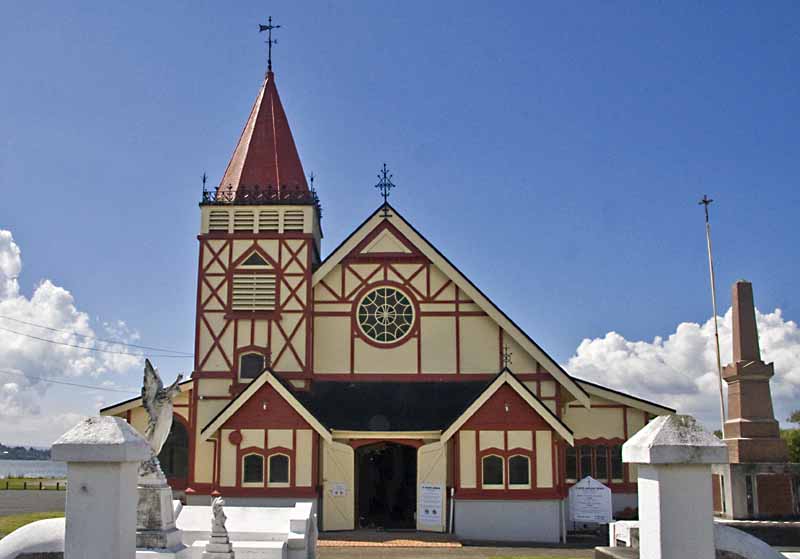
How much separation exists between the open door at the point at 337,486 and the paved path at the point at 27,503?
13639 millimetres

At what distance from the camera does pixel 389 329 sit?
94.3ft

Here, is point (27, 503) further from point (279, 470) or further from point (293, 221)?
point (293, 221)

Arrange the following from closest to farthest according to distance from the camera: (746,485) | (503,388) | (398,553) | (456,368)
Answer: (398,553) → (746,485) → (503,388) → (456,368)

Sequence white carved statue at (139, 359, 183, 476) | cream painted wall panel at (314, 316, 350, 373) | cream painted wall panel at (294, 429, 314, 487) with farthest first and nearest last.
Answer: cream painted wall panel at (314, 316, 350, 373)
cream painted wall panel at (294, 429, 314, 487)
white carved statue at (139, 359, 183, 476)

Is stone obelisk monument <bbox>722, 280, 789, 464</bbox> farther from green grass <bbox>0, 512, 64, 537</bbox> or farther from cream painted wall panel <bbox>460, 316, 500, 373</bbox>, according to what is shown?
green grass <bbox>0, 512, 64, 537</bbox>

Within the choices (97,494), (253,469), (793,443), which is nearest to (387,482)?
(253,469)

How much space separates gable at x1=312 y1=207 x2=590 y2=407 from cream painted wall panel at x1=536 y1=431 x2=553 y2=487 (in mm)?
2870

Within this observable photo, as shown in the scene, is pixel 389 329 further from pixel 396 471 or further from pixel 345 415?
pixel 396 471

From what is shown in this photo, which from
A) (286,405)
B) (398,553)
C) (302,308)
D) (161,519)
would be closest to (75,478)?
(161,519)

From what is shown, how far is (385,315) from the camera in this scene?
28.9 metres

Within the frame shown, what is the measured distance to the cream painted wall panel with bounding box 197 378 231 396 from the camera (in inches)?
1104

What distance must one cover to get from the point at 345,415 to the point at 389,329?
3.56 meters

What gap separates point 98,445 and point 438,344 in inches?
860

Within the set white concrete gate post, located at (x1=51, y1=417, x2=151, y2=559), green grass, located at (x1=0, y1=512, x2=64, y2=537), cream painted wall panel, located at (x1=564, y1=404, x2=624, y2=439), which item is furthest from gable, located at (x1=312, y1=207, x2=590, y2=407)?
white concrete gate post, located at (x1=51, y1=417, x2=151, y2=559)
